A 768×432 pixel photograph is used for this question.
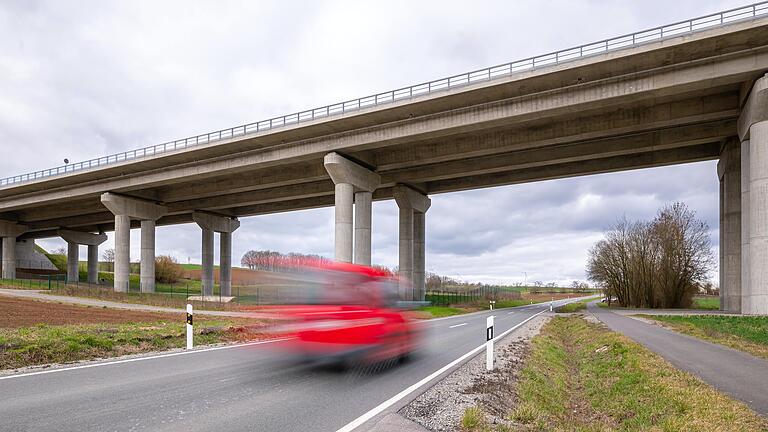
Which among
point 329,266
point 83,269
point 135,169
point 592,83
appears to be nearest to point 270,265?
point 329,266

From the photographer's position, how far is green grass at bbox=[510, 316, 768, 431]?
5.79m

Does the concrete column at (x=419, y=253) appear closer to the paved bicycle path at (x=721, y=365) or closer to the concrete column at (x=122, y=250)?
the concrete column at (x=122, y=250)

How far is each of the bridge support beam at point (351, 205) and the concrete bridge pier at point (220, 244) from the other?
1099 inches

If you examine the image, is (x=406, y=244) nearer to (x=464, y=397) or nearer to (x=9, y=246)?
(x=464, y=397)

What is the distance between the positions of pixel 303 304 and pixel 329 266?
2.60ft

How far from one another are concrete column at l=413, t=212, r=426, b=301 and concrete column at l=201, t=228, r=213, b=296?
27.4 m

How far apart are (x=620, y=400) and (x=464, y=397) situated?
7.58 ft

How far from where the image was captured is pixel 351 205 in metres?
39.1

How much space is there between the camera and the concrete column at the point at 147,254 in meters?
55.6

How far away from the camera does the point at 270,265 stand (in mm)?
10125

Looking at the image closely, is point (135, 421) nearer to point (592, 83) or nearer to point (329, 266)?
point (329, 266)

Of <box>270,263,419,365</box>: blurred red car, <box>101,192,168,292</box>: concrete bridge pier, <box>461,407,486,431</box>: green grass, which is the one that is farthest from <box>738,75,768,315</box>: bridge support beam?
<box>101,192,168,292</box>: concrete bridge pier

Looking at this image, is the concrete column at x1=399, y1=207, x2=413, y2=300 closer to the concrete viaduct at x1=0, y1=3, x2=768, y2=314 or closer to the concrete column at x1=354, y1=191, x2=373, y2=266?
the concrete viaduct at x1=0, y1=3, x2=768, y2=314

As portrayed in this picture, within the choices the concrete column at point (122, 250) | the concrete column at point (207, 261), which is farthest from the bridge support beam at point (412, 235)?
the concrete column at point (122, 250)
